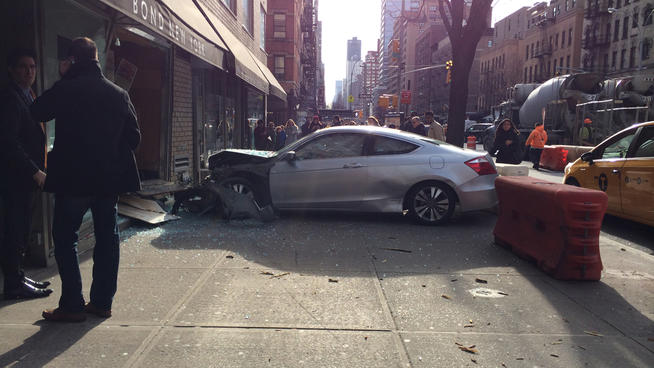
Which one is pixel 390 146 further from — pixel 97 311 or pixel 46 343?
pixel 46 343

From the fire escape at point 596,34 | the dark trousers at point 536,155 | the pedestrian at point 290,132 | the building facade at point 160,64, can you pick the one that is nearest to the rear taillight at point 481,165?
the building facade at point 160,64

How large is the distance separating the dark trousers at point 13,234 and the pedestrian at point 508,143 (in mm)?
9279

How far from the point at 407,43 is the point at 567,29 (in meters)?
93.3

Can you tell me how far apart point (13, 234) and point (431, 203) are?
215 inches

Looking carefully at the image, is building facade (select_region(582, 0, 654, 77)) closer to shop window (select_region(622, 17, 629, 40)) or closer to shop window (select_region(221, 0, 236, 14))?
shop window (select_region(622, 17, 629, 40))

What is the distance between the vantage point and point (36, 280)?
4.68 metres

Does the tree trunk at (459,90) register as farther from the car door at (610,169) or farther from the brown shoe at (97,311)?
the brown shoe at (97,311)

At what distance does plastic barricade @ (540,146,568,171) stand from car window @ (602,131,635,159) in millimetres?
10005

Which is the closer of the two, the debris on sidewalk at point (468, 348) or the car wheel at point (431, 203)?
the debris on sidewalk at point (468, 348)

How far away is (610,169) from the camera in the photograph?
7.83 meters

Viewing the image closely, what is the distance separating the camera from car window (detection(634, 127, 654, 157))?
7211mm

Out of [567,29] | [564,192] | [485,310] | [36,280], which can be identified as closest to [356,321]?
[485,310]

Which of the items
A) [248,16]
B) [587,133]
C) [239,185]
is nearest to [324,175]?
[239,185]

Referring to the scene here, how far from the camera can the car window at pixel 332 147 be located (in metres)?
7.80
